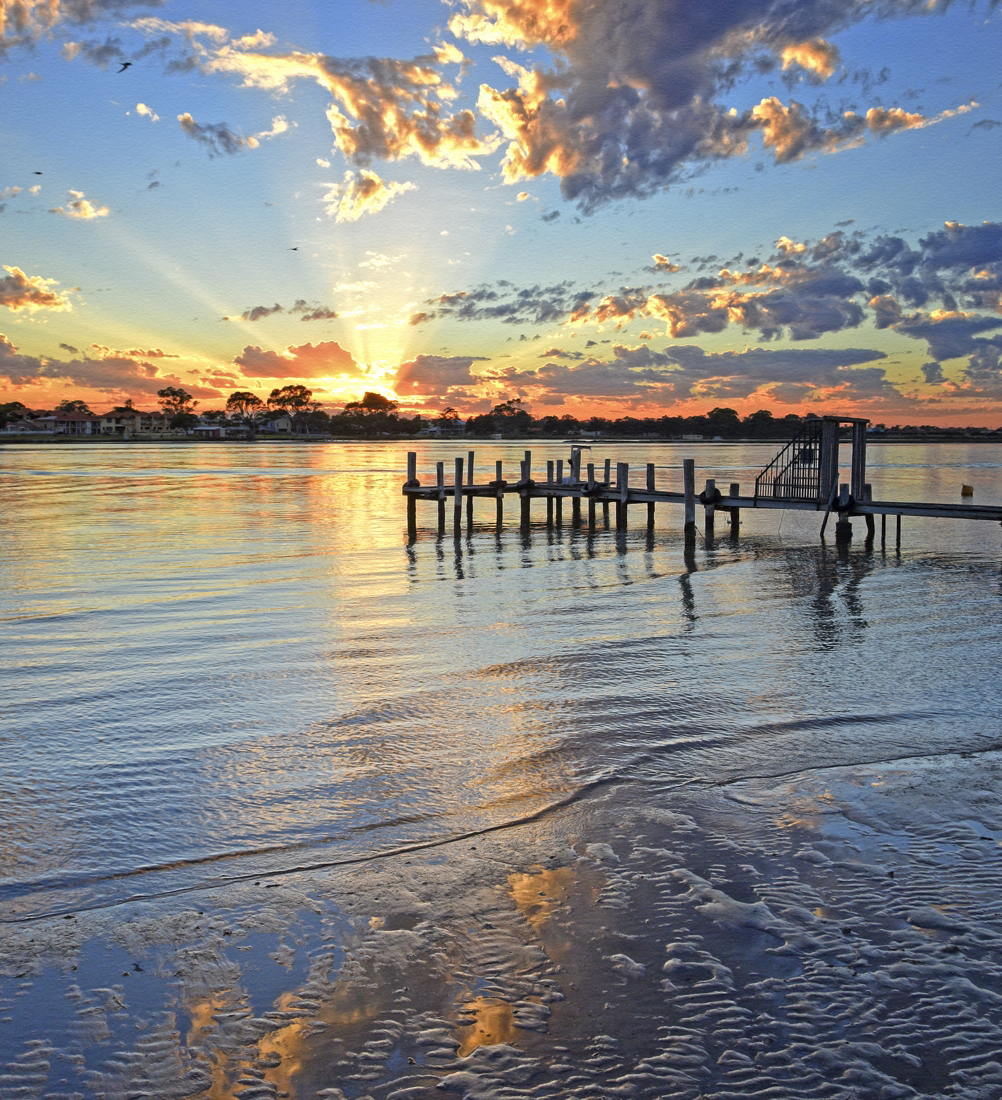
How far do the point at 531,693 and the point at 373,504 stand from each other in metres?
36.4

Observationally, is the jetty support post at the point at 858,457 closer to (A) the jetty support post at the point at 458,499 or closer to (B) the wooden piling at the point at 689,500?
(B) the wooden piling at the point at 689,500

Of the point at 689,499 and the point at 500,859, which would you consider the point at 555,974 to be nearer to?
the point at 500,859

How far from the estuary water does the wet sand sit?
2cm

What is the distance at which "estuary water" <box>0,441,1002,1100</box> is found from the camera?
3.94 m

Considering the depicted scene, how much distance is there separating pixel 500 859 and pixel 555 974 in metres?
1.34

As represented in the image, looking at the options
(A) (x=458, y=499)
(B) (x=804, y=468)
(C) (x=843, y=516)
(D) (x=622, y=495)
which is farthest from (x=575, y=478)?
(C) (x=843, y=516)

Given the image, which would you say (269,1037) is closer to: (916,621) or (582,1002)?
(582,1002)

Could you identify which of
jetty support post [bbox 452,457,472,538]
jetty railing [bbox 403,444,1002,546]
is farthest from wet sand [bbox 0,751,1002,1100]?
jetty support post [bbox 452,457,472,538]

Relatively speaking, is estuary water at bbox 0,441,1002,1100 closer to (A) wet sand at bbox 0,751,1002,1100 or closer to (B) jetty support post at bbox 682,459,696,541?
(A) wet sand at bbox 0,751,1002,1100

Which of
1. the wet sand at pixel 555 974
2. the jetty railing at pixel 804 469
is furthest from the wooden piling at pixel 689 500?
the wet sand at pixel 555 974

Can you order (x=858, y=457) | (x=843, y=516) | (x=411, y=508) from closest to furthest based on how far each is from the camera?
(x=858, y=457) → (x=843, y=516) → (x=411, y=508)

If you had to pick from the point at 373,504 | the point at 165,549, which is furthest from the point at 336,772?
the point at 373,504

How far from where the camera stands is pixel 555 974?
14.6 feet

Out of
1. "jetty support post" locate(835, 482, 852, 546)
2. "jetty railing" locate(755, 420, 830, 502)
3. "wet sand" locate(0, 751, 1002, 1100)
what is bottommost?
"wet sand" locate(0, 751, 1002, 1100)
